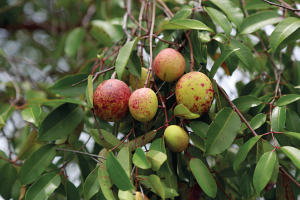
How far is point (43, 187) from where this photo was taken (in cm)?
89

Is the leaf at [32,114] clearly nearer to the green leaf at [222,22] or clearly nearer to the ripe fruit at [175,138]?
the ripe fruit at [175,138]

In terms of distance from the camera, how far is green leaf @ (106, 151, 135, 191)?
629 mm

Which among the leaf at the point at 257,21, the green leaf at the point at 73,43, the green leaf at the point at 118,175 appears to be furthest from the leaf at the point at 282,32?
the green leaf at the point at 73,43

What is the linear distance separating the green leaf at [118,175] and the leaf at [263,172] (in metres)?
0.37

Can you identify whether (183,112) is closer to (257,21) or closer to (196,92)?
(196,92)

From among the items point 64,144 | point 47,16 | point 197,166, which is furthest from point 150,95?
point 47,16

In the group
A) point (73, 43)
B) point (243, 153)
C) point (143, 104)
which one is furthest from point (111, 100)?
point (73, 43)

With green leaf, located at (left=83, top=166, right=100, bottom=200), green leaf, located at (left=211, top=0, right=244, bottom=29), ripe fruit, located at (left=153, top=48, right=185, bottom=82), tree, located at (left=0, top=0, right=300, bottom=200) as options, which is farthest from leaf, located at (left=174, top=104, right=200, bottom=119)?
green leaf, located at (left=211, top=0, right=244, bottom=29)

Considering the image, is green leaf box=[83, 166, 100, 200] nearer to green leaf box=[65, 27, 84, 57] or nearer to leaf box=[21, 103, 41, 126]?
leaf box=[21, 103, 41, 126]

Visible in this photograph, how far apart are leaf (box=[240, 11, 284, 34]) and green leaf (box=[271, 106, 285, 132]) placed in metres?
0.36

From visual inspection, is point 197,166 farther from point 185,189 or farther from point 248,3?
point 248,3

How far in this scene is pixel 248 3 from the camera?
3.60 ft

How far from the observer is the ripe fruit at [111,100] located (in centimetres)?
81

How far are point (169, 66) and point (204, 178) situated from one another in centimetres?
40
